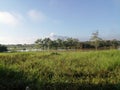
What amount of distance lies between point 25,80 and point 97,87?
2.16 metres

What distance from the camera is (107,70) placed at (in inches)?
325

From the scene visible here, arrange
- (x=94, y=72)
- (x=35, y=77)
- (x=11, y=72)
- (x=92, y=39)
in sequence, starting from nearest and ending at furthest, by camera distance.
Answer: (x=35, y=77), (x=11, y=72), (x=94, y=72), (x=92, y=39)

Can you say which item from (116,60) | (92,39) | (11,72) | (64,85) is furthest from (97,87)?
(92,39)

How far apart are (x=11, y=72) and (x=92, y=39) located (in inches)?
1337

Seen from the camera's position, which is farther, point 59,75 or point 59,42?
point 59,42

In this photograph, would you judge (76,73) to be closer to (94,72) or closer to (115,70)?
(94,72)

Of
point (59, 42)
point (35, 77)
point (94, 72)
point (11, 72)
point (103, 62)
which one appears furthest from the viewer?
point (59, 42)

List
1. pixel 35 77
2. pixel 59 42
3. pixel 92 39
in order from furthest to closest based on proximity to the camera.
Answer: pixel 59 42 → pixel 92 39 → pixel 35 77

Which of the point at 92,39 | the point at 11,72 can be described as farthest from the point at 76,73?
the point at 92,39

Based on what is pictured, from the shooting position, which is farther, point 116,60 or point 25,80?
Answer: point 116,60

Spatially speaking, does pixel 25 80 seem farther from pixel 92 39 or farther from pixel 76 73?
pixel 92 39

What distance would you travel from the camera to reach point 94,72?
7891mm

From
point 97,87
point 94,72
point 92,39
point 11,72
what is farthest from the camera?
point 92,39

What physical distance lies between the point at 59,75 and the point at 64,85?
1.34 meters
